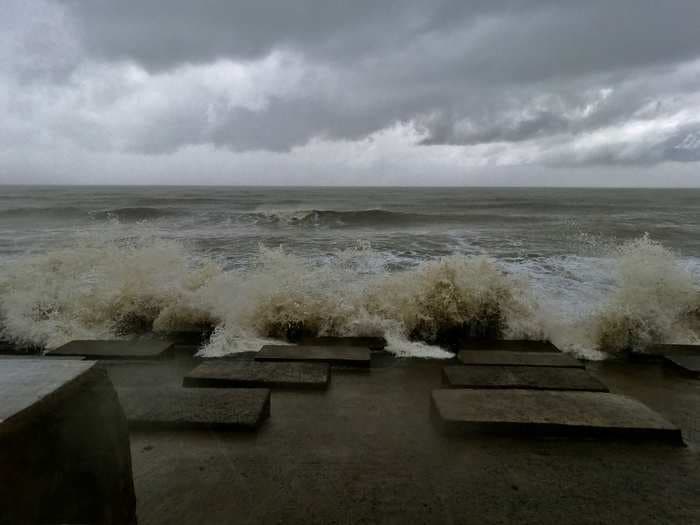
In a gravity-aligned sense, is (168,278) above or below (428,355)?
above

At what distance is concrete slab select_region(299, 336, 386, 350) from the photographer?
15.3 feet

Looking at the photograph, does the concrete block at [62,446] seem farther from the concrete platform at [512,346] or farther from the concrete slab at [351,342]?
A: the concrete platform at [512,346]

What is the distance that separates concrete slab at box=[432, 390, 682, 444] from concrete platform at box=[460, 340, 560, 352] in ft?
5.01

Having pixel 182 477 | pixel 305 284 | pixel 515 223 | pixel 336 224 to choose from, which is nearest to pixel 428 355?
pixel 305 284

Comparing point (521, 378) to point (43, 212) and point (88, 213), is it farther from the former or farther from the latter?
point (43, 212)

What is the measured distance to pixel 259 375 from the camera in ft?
11.6

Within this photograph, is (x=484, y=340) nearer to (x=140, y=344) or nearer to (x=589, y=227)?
(x=140, y=344)

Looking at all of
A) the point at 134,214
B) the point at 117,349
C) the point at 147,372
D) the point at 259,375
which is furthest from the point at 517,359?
the point at 134,214

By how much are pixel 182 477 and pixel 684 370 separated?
4.04 m

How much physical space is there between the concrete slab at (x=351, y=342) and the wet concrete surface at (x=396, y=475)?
1.61 meters

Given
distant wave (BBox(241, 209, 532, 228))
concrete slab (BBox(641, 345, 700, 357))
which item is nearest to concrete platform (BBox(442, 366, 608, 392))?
concrete slab (BBox(641, 345, 700, 357))

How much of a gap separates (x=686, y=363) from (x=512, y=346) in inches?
57.0

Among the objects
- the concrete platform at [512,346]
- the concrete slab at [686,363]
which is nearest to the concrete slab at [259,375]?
the concrete platform at [512,346]

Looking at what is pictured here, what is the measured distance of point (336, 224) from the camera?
2223 cm
